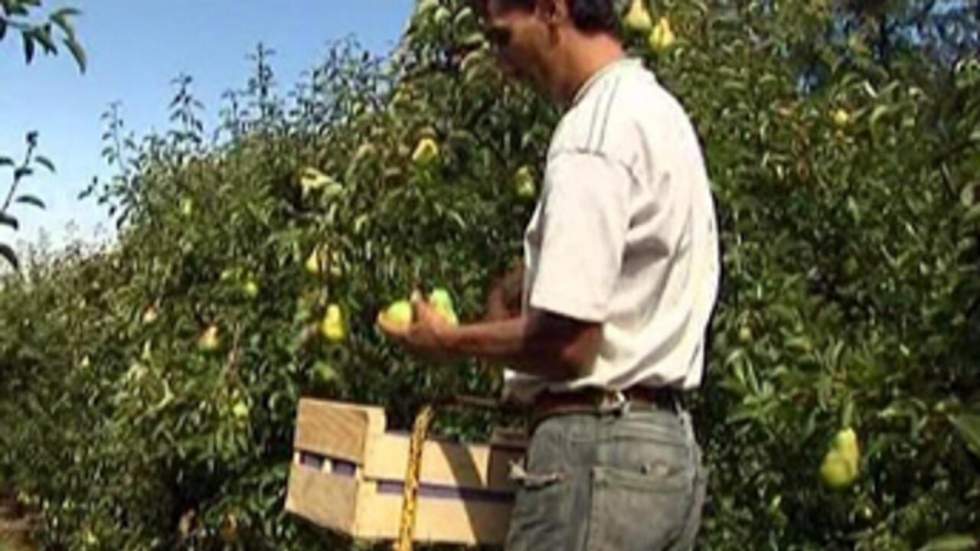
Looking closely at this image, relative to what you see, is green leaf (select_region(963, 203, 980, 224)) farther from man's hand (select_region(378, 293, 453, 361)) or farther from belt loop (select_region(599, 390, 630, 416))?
man's hand (select_region(378, 293, 453, 361))

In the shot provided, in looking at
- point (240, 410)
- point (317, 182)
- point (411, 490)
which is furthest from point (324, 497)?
point (240, 410)

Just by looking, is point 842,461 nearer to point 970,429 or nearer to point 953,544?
point 953,544

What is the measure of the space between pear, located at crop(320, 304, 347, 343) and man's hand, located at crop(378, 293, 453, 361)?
1565mm

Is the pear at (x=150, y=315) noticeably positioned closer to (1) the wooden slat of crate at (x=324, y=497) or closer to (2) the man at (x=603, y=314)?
(1) the wooden slat of crate at (x=324, y=497)

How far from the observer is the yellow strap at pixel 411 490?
7.16ft

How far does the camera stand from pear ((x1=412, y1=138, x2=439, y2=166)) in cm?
352

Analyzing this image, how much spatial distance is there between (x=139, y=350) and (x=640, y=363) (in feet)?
12.6

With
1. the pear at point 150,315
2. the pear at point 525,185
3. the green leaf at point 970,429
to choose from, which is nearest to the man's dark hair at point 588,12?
the green leaf at point 970,429

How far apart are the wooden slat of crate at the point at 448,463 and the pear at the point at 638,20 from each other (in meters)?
1.25

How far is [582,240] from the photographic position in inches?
75.0

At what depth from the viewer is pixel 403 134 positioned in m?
3.65

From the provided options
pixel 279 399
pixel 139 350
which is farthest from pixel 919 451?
pixel 139 350

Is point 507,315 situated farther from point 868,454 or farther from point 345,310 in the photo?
point 345,310

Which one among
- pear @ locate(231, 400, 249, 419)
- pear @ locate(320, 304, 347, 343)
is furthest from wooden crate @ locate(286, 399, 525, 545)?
pear @ locate(231, 400, 249, 419)
